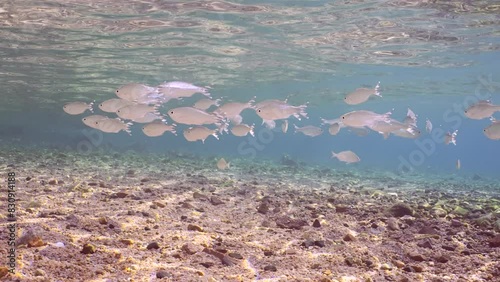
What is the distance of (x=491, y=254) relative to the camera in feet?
18.2

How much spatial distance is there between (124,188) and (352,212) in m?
5.88

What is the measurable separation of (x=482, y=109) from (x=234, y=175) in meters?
9.74

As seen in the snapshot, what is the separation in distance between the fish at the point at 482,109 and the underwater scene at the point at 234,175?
0.10 ft

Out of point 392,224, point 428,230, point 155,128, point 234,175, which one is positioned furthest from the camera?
point 234,175

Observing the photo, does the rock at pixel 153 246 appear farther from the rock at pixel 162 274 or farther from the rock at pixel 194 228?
the rock at pixel 194 228

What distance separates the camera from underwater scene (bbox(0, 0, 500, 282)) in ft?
15.3

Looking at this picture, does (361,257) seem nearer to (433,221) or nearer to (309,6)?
(433,221)

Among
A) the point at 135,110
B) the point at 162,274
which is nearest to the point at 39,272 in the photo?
the point at 162,274

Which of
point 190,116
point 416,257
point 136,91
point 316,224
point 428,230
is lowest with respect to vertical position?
point 316,224

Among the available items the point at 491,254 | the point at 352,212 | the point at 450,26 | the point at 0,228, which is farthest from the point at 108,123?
the point at 450,26

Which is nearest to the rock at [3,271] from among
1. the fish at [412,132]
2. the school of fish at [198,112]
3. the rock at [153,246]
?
the rock at [153,246]

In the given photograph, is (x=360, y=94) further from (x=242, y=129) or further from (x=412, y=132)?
(x=242, y=129)

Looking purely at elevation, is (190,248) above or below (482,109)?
below

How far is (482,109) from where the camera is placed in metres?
8.71
